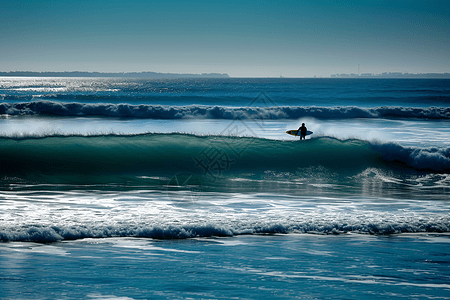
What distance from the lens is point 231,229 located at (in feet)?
20.1

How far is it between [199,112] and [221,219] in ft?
75.6

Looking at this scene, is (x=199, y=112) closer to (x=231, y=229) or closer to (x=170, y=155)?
(x=170, y=155)

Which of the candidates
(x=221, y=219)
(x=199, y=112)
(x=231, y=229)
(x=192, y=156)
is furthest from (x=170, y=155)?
(x=199, y=112)

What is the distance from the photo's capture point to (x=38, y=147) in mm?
12898

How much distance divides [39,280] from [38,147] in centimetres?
981

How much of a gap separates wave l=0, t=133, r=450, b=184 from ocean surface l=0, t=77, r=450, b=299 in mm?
48

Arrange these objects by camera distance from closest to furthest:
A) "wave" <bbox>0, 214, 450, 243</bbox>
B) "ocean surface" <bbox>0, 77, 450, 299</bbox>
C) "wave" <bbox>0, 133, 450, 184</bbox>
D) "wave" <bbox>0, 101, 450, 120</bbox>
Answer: "ocean surface" <bbox>0, 77, 450, 299</bbox>
"wave" <bbox>0, 214, 450, 243</bbox>
"wave" <bbox>0, 133, 450, 184</bbox>
"wave" <bbox>0, 101, 450, 120</bbox>

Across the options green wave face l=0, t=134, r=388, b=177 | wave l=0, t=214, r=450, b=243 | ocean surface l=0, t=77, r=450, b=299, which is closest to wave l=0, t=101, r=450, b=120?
green wave face l=0, t=134, r=388, b=177

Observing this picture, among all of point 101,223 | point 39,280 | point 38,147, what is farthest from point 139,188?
point 38,147

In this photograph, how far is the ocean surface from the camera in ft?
14.1

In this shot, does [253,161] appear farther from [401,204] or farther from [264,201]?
[401,204]

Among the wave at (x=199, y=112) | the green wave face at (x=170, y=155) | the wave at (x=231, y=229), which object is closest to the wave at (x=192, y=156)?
the green wave face at (x=170, y=155)

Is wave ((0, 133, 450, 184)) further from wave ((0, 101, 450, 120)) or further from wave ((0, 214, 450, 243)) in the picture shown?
wave ((0, 101, 450, 120))

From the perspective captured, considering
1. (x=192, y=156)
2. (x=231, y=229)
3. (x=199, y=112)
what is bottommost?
(x=231, y=229)
